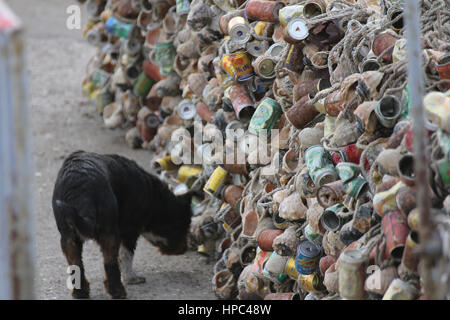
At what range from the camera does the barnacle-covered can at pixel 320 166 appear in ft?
13.5

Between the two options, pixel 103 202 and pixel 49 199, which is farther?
pixel 49 199

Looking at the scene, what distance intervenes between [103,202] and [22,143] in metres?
2.99

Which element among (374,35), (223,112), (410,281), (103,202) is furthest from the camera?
(223,112)

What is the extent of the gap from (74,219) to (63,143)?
11.5 feet

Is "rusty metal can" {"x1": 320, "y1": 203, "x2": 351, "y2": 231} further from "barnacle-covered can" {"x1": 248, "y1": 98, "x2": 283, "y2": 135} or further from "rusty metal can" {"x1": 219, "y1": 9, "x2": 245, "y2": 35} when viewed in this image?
"rusty metal can" {"x1": 219, "y1": 9, "x2": 245, "y2": 35}

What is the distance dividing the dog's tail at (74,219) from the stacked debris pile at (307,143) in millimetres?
922

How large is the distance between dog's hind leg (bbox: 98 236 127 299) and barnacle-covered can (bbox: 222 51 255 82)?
124 cm

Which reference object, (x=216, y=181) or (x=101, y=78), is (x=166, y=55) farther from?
(x=101, y=78)

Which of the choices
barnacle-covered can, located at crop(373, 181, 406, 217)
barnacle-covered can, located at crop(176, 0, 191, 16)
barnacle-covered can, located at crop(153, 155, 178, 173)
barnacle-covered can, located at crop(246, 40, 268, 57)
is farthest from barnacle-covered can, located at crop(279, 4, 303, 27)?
barnacle-covered can, located at crop(153, 155, 178, 173)

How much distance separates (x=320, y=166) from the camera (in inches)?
163

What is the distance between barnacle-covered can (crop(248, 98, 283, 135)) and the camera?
4945mm

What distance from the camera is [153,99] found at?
7.68 m
